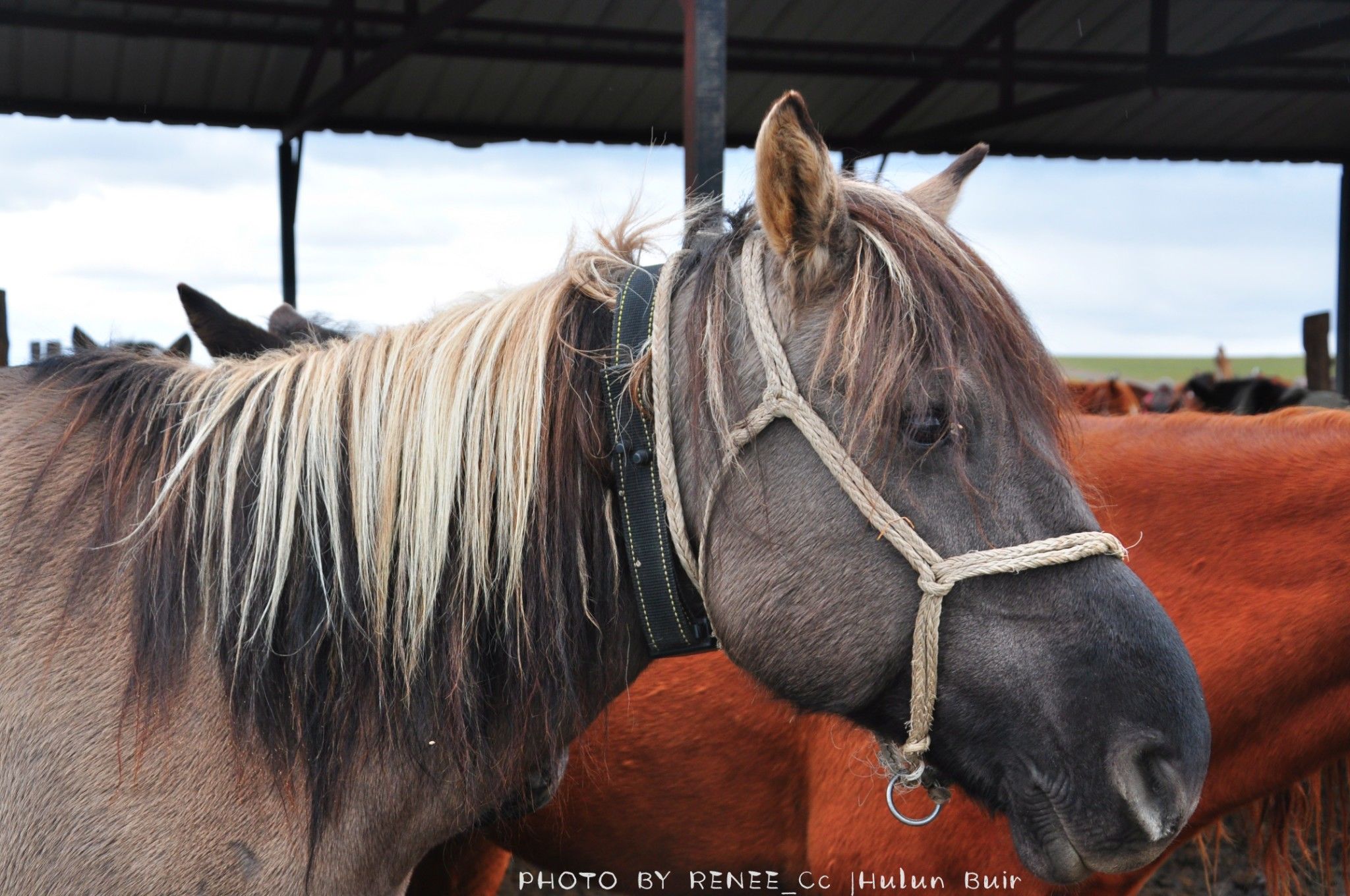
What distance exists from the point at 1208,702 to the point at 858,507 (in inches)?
53.1

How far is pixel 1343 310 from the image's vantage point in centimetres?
879

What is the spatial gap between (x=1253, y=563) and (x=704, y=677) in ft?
4.32

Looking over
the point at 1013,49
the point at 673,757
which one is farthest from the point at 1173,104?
the point at 673,757

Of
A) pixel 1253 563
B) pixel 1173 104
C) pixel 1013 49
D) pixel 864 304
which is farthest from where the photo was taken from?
pixel 1173 104

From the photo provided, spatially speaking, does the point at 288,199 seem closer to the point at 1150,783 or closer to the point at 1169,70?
the point at 1169,70

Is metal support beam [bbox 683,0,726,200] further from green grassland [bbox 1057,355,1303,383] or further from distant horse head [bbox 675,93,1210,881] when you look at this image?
green grassland [bbox 1057,355,1303,383]

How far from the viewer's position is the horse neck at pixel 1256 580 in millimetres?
2158

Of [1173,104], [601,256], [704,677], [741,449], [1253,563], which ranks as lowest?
[704,677]

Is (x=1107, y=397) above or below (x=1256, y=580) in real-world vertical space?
above

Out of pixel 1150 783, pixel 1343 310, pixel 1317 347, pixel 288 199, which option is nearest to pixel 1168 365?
pixel 1343 310

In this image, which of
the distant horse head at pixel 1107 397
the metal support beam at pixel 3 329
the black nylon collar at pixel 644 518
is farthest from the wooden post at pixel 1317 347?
the metal support beam at pixel 3 329

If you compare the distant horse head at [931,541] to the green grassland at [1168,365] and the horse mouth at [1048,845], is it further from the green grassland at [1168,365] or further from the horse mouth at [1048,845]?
the green grassland at [1168,365]

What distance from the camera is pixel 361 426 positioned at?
150 centimetres

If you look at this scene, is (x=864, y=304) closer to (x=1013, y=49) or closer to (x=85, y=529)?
(x=85, y=529)
